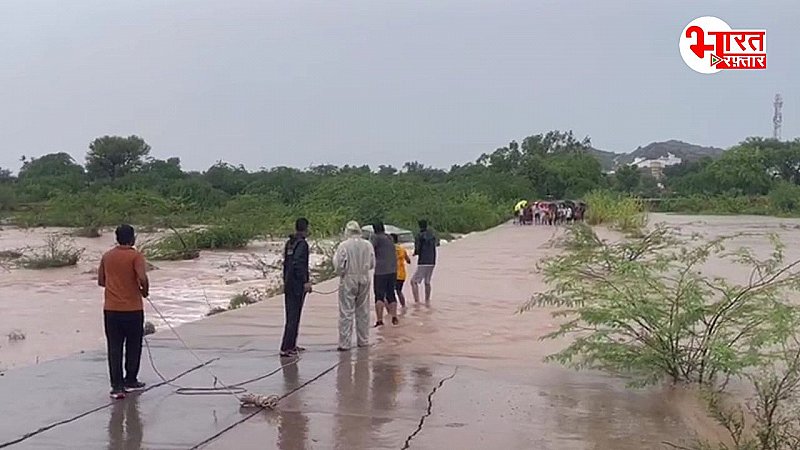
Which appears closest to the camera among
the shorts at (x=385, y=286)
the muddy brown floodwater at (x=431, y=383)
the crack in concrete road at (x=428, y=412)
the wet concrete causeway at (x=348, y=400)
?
the crack in concrete road at (x=428, y=412)

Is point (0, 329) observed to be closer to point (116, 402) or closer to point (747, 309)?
point (116, 402)

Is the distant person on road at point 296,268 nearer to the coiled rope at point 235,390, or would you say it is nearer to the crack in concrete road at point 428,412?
the coiled rope at point 235,390

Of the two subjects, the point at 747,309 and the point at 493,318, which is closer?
the point at 747,309

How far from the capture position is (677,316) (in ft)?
32.3

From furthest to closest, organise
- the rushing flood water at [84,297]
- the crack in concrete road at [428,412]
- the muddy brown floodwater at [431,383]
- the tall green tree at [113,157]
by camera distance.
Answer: the tall green tree at [113,157], the rushing flood water at [84,297], the muddy brown floodwater at [431,383], the crack in concrete road at [428,412]

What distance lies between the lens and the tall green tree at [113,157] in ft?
298

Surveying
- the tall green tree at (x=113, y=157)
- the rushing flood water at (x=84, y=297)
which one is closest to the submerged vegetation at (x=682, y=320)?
the rushing flood water at (x=84, y=297)

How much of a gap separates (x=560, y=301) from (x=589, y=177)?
72733 millimetres

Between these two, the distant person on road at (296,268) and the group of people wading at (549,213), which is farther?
the group of people wading at (549,213)

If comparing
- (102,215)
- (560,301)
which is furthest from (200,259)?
(560,301)

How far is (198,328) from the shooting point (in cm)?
1417

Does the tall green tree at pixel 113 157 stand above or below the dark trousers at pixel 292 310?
above

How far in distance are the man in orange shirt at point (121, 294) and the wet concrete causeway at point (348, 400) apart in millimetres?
388

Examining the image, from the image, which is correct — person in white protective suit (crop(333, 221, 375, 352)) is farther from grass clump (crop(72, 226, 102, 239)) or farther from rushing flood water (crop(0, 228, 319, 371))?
grass clump (crop(72, 226, 102, 239))
